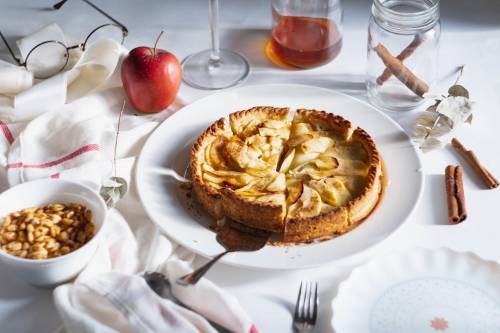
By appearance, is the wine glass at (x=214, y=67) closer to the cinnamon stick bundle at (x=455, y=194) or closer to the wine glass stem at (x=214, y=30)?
the wine glass stem at (x=214, y=30)

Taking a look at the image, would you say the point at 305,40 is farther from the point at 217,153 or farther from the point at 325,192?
the point at 325,192

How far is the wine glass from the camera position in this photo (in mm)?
2514

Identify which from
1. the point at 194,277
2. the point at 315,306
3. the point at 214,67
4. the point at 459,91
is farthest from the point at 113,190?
the point at 459,91

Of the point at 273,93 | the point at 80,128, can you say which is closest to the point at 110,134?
the point at 80,128

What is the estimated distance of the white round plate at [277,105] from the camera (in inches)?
71.6

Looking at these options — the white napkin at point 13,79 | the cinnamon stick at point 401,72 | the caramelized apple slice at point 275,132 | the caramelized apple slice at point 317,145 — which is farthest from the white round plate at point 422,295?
the white napkin at point 13,79

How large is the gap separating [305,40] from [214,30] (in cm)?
31

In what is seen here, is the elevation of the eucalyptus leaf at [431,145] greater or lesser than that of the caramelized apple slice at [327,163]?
lesser

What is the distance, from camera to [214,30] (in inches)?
98.7

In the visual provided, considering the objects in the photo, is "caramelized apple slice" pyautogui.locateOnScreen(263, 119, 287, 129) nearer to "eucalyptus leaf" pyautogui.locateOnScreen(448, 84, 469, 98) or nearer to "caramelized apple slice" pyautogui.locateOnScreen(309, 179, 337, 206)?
"caramelized apple slice" pyautogui.locateOnScreen(309, 179, 337, 206)

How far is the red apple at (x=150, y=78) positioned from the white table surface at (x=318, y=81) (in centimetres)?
13

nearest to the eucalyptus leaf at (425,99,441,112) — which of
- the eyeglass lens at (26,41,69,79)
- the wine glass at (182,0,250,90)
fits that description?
the wine glass at (182,0,250,90)

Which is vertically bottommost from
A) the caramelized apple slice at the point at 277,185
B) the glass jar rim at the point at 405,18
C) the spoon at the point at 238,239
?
the spoon at the point at 238,239

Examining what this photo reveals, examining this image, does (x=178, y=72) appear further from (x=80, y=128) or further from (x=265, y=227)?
(x=265, y=227)
